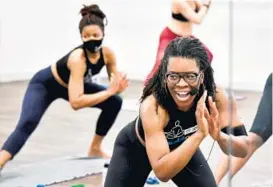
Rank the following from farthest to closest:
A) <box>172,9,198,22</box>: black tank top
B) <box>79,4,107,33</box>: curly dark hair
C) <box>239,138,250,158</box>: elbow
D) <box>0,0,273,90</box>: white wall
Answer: <box>79,4,107,33</box>: curly dark hair → <box>172,9,198,22</box>: black tank top → <box>0,0,273,90</box>: white wall → <box>239,138,250,158</box>: elbow

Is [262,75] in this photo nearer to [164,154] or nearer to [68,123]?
[164,154]

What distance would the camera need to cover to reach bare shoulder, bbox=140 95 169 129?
2428mm

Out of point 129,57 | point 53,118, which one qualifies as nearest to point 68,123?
point 53,118

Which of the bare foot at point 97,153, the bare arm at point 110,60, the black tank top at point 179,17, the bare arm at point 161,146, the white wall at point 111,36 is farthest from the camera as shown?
the bare foot at point 97,153

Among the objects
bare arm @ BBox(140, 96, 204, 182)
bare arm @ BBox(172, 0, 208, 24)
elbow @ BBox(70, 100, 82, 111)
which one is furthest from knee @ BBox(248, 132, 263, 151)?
elbow @ BBox(70, 100, 82, 111)

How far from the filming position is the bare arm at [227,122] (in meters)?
2.43

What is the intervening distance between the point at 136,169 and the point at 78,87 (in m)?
1.24

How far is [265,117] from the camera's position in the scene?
2582mm

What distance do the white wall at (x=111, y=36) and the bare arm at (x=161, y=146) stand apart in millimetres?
315

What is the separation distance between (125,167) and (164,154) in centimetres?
24

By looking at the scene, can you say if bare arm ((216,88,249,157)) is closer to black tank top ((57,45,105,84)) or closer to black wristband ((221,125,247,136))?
black wristband ((221,125,247,136))

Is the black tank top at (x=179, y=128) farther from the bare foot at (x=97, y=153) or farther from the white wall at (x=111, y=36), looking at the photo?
the bare foot at (x=97, y=153)

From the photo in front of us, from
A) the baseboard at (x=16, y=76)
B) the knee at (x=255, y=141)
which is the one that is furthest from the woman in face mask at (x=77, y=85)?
the knee at (x=255, y=141)

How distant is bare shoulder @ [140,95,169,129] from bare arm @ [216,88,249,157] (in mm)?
186
